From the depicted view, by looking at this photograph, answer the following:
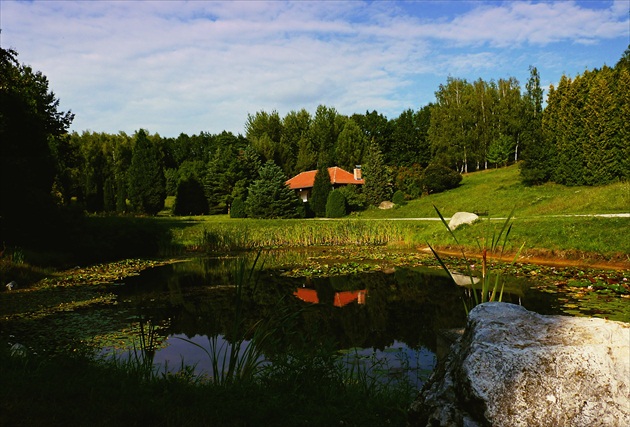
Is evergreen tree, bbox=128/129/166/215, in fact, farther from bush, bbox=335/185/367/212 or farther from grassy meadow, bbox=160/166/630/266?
bush, bbox=335/185/367/212

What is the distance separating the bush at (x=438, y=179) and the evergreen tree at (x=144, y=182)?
82.4 ft

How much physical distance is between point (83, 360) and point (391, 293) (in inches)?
336

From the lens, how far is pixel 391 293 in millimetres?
11961

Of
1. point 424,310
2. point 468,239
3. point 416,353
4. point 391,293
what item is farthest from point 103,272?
point 468,239

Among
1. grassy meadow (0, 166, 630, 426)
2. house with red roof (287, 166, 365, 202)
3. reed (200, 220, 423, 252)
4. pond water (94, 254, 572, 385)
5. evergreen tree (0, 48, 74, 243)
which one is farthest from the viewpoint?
house with red roof (287, 166, 365, 202)

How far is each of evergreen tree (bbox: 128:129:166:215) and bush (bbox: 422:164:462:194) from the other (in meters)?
25.1

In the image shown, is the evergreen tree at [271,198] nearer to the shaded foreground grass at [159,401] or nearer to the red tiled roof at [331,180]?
the red tiled roof at [331,180]

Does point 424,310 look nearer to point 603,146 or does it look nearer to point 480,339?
point 480,339

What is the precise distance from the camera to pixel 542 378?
254 centimetres

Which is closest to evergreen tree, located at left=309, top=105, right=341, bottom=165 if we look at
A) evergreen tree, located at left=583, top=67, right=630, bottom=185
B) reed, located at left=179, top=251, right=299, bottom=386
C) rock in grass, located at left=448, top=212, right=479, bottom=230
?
evergreen tree, located at left=583, top=67, right=630, bottom=185

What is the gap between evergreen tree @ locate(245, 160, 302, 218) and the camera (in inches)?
1350

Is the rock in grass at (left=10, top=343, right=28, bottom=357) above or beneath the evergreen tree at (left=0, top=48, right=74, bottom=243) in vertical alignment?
beneath

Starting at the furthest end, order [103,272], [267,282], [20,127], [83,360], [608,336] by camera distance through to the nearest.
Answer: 1. [20,127]
2. [103,272]
3. [267,282]
4. [83,360]
5. [608,336]

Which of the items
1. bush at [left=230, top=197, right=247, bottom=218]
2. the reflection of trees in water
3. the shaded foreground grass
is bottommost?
the reflection of trees in water
